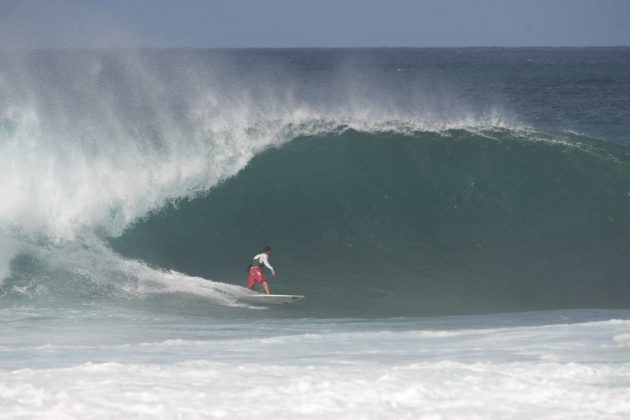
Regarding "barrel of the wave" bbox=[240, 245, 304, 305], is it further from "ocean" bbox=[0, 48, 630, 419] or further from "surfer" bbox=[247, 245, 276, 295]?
"ocean" bbox=[0, 48, 630, 419]

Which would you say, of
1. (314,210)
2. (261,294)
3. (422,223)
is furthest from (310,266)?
(422,223)

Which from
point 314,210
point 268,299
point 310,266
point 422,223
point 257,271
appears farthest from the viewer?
point 314,210

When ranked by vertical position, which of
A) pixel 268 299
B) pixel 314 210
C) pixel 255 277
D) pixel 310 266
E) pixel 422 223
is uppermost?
pixel 314 210

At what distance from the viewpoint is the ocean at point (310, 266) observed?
664cm

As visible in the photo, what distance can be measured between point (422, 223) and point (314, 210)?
6.52 ft

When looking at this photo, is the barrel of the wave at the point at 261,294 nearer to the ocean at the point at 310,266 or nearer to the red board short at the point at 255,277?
the red board short at the point at 255,277

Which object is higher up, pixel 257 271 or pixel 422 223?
pixel 422 223

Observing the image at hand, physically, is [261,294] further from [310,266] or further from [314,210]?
[314,210]

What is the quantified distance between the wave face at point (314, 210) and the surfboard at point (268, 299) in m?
0.26

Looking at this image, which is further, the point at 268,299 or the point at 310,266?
the point at 310,266

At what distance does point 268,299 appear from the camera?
1204 centimetres

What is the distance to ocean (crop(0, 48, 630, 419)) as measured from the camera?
6.64m

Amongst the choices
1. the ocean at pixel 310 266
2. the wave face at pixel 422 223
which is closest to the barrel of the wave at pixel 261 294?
the ocean at pixel 310 266

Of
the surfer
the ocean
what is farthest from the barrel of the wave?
the ocean
